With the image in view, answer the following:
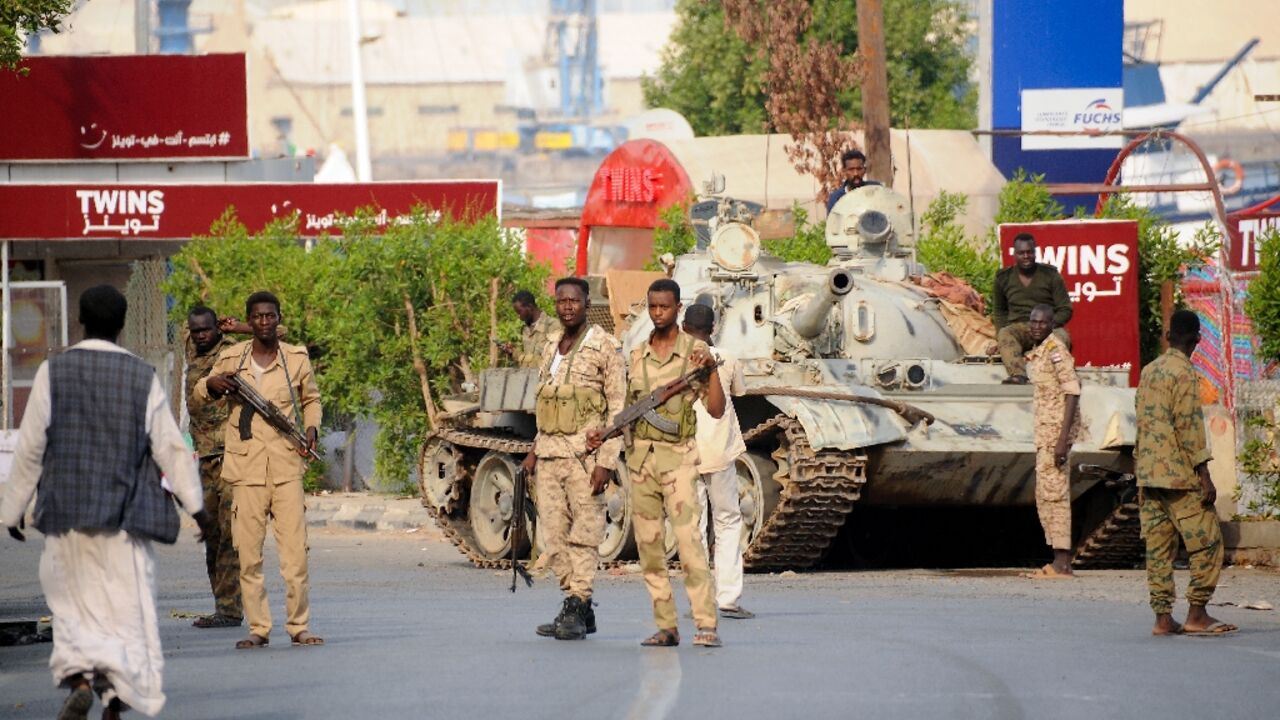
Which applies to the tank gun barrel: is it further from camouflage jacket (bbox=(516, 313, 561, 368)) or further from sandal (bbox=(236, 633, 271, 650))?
sandal (bbox=(236, 633, 271, 650))

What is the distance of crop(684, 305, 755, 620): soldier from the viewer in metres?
12.4

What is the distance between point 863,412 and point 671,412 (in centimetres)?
541

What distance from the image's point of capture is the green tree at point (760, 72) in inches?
2119

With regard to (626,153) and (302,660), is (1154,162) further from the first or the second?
(302,660)

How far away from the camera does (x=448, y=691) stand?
9242 millimetres

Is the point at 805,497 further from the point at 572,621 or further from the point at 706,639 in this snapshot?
the point at 706,639

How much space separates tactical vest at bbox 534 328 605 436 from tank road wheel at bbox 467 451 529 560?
727 cm

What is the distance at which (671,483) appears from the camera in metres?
10.8

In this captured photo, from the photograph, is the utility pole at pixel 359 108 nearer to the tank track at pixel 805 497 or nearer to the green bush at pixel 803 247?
the green bush at pixel 803 247

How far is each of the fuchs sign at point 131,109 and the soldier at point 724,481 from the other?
23.6 metres

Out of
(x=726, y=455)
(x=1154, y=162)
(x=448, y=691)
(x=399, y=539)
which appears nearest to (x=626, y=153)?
(x=399, y=539)

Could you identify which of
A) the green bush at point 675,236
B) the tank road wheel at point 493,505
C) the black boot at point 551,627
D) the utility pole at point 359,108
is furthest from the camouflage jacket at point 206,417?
the utility pole at point 359,108

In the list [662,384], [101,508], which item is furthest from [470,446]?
[101,508]

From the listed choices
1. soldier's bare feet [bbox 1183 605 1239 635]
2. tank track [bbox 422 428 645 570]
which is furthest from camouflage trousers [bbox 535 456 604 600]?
tank track [bbox 422 428 645 570]
